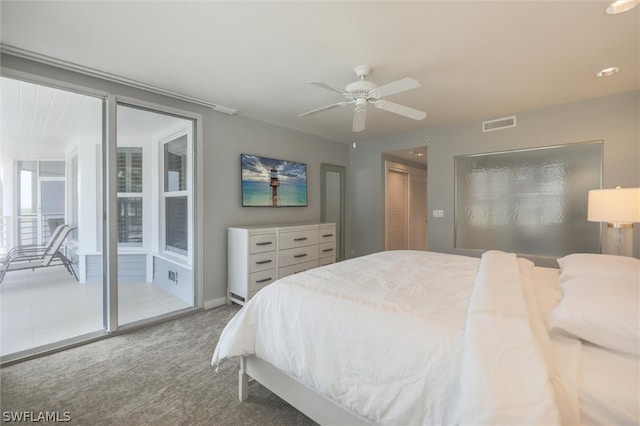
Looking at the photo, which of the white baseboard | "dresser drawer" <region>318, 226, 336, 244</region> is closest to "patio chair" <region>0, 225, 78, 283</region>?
the white baseboard

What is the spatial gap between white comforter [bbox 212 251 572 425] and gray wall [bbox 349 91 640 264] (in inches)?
95.6

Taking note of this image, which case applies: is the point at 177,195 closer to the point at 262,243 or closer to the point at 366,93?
the point at 262,243

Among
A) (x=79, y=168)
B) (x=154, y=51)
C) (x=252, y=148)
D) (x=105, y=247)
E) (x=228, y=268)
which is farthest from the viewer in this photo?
(x=79, y=168)

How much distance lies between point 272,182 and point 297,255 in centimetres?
115

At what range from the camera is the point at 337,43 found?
6.81 feet

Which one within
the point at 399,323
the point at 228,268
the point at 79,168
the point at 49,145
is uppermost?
the point at 49,145

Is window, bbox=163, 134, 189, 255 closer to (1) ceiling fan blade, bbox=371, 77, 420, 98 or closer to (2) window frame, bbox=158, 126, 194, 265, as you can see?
(2) window frame, bbox=158, 126, 194, 265

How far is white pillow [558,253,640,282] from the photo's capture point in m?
1.55

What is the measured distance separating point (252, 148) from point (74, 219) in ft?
9.35

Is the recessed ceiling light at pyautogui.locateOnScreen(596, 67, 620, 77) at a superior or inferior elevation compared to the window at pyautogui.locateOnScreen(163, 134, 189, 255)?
superior

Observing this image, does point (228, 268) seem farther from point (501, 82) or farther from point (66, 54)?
point (501, 82)

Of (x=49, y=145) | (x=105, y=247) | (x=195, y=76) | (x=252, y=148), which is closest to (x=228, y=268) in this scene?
(x=105, y=247)

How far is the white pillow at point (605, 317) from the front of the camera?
968mm

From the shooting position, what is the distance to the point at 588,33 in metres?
1.95
